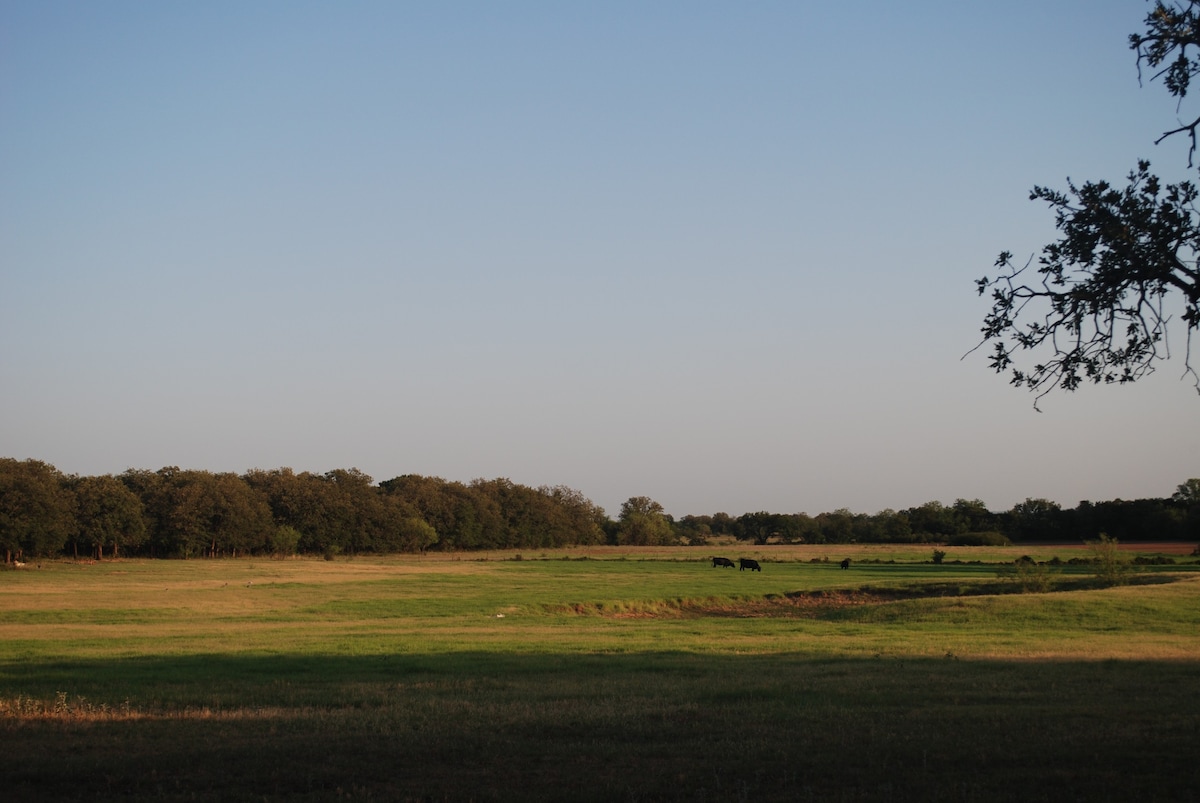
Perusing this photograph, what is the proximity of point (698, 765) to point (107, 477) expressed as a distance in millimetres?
113043

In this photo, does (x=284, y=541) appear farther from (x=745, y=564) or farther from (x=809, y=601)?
(x=809, y=601)

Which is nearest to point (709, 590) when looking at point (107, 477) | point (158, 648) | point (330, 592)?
point (330, 592)

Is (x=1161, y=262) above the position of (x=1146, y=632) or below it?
above

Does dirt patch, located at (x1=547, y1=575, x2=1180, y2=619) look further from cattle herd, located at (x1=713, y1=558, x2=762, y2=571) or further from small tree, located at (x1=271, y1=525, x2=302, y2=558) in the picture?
small tree, located at (x1=271, y1=525, x2=302, y2=558)

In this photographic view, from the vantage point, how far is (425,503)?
491 ft

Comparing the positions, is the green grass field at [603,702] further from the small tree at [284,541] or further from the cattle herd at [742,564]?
the small tree at [284,541]

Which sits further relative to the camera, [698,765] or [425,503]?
[425,503]

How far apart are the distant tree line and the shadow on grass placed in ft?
282

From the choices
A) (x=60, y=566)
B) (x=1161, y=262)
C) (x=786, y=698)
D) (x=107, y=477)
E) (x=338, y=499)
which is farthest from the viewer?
(x=338, y=499)

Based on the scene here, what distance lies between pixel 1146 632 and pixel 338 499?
11200 centimetres

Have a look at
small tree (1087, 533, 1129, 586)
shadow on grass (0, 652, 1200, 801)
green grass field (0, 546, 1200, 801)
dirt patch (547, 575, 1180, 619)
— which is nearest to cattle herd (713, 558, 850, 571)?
dirt patch (547, 575, 1180, 619)

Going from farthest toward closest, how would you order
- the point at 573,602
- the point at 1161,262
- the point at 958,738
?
the point at 573,602 → the point at 958,738 → the point at 1161,262

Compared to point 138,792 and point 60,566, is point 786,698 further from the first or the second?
point 60,566

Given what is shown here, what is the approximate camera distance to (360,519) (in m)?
133
